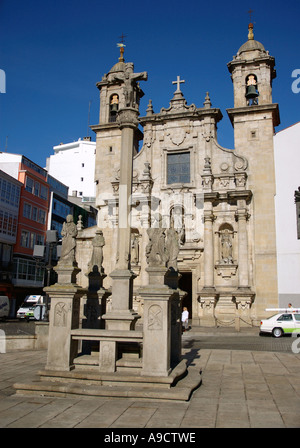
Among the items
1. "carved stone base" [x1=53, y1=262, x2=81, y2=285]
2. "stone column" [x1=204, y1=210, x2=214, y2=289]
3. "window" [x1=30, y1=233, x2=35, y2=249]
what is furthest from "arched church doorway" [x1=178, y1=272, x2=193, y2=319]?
"carved stone base" [x1=53, y1=262, x2=81, y2=285]

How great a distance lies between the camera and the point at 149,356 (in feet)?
26.0

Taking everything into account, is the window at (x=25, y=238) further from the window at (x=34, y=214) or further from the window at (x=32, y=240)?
the window at (x=34, y=214)

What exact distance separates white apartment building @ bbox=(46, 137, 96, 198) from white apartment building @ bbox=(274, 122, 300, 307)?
39.4 metres

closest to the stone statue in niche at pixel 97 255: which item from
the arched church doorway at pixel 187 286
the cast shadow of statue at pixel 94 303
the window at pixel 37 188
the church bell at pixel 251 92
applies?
the cast shadow of statue at pixel 94 303

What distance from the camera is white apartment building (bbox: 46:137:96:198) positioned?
62031 millimetres

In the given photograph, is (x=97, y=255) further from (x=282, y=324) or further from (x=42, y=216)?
(x=42, y=216)

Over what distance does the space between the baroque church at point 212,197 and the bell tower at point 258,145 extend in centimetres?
6

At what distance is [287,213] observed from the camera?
25.0m

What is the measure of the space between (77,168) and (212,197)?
4004 centimetres

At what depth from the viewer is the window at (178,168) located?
28.3 metres

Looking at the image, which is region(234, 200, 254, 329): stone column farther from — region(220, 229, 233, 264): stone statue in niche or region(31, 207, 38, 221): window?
region(31, 207, 38, 221): window

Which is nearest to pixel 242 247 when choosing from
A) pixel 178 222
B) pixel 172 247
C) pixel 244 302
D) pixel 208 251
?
pixel 208 251

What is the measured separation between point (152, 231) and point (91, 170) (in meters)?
54.4

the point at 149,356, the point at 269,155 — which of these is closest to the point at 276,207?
the point at 269,155
